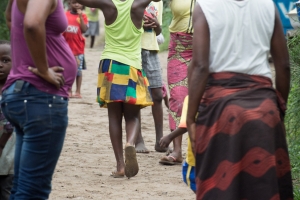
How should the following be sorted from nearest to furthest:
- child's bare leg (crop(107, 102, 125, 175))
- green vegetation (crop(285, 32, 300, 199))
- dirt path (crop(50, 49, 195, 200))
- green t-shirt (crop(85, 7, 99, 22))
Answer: green vegetation (crop(285, 32, 300, 199)) < dirt path (crop(50, 49, 195, 200)) < child's bare leg (crop(107, 102, 125, 175)) < green t-shirt (crop(85, 7, 99, 22))

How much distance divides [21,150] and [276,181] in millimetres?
1346

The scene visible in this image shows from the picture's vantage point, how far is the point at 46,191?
4.08 m

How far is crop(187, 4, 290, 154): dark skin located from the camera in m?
4.06

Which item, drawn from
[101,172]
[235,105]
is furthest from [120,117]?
[235,105]

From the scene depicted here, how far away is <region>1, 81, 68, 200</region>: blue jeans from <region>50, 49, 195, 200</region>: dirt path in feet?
7.00

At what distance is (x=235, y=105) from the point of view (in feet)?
13.2

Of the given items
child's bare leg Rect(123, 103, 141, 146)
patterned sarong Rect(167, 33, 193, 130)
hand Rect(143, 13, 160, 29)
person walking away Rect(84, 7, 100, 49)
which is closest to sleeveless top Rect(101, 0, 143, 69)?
child's bare leg Rect(123, 103, 141, 146)

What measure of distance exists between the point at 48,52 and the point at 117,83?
9.10 feet

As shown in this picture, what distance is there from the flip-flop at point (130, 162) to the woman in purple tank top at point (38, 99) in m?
2.45

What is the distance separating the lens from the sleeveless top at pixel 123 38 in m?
6.68

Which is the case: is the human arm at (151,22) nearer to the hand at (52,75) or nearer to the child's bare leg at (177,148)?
the child's bare leg at (177,148)

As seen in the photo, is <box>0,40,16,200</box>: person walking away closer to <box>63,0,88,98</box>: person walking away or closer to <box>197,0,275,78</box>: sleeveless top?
<box>197,0,275,78</box>: sleeveless top

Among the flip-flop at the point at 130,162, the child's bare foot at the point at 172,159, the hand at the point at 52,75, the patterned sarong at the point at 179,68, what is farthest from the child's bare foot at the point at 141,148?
the hand at the point at 52,75

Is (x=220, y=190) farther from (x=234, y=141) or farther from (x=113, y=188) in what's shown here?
(x=113, y=188)
